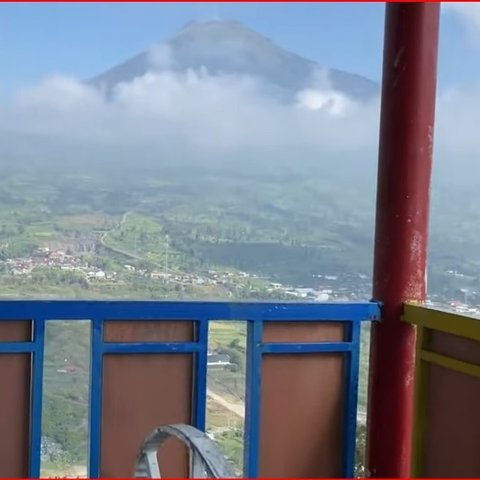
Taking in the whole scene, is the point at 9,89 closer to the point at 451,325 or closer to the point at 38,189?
the point at 38,189

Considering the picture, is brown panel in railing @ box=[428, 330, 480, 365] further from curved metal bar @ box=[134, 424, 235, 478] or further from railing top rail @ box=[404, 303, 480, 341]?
curved metal bar @ box=[134, 424, 235, 478]

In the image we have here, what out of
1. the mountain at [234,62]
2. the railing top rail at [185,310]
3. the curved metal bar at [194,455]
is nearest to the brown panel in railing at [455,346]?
the railing top rail at [185,310]

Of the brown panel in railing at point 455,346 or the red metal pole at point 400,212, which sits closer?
the brown panel in railing at point 455,346

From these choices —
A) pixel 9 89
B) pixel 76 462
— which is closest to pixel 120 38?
pixel 9 89

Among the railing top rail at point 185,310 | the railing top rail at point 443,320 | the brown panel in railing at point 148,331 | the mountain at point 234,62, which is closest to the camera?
the railing top rail at point 443,320

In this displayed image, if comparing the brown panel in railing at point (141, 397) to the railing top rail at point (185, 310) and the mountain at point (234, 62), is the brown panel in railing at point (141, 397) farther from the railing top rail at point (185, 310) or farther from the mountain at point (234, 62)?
the mountain at point (234, 62)

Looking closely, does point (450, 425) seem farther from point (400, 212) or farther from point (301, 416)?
point (400, 212)
